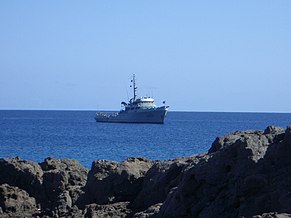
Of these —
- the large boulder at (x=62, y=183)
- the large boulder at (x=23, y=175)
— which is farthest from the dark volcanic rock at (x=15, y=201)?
the large boulder at (x=23, y=175)

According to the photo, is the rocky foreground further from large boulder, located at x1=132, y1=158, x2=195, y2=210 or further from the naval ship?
the naval ship

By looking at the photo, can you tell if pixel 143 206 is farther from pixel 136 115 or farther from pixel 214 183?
pixel 136 115

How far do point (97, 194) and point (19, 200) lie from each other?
3.48 m

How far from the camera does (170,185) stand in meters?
15.2

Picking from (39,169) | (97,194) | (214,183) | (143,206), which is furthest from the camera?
(39,169)

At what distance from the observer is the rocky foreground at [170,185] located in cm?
1123

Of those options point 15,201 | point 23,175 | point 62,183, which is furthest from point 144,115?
point 15,201

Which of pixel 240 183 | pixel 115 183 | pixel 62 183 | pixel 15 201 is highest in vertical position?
pixel 240 183

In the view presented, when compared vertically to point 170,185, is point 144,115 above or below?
above

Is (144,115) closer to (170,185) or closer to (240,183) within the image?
(170,185)

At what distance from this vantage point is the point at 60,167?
2266cm

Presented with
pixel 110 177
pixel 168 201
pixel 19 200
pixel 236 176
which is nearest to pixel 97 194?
pixel 110 177

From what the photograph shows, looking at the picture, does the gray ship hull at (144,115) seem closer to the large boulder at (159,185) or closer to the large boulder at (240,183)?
the large boulder at (159,185)

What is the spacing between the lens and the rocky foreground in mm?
11227
